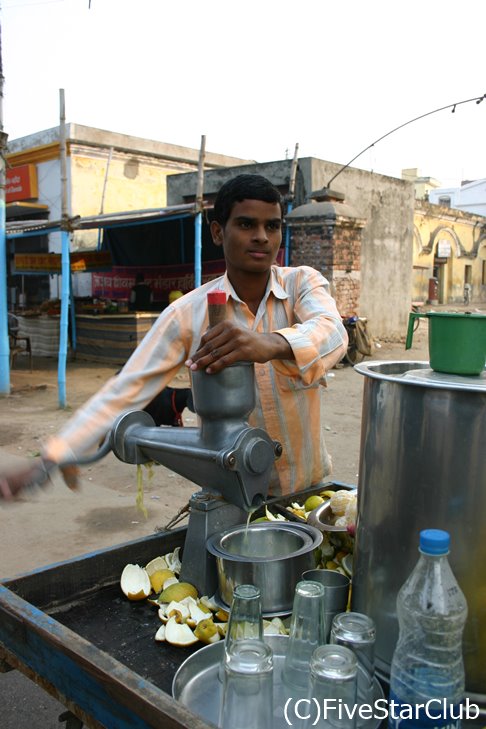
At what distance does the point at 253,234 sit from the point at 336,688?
128 centimetres

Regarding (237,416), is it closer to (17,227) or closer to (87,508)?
(87,508)

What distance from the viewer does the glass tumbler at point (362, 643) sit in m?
1.09

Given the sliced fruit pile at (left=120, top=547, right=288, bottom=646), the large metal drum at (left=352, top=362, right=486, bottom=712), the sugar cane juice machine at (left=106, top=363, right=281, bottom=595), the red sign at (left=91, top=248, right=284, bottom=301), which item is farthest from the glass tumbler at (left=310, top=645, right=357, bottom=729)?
the red sign at (left=91, top=248, right=284, bottom=301)

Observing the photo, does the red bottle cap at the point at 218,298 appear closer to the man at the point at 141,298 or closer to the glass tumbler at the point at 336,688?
the glass tumbler at the point at 336,688

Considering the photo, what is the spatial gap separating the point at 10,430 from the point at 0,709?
15.6 ft

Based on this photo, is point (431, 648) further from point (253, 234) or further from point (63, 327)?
point (63, 327)

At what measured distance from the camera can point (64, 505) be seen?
490 centimetres

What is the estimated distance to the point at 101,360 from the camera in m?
12.2

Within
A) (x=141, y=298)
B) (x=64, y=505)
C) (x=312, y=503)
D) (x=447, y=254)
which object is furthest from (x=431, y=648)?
(x=447, y=254)

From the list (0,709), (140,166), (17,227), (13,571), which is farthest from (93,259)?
(0,709)

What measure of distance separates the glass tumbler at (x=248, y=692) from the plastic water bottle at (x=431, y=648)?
0.68ft

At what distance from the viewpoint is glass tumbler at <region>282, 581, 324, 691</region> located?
1.15 metres

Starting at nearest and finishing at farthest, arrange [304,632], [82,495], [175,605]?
1. [304,632]
2. [175,605]
3. [82,495]

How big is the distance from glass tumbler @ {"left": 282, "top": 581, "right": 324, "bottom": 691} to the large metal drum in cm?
11
